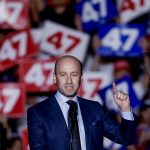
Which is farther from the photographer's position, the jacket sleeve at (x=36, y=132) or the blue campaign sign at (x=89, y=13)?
the blue campaign sign at (x=89, y=13)

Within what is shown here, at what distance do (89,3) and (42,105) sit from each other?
2786 millimetres

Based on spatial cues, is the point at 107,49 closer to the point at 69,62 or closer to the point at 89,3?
the point at 89,3

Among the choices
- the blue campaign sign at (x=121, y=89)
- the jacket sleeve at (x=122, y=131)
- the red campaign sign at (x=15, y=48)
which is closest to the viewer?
the jacket sleeve at (x=122, y=131)

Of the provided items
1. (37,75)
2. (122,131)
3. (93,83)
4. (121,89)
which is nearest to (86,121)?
(122,131)

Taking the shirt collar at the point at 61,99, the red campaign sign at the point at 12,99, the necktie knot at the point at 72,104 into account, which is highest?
the shirt collar at the point at 61,99

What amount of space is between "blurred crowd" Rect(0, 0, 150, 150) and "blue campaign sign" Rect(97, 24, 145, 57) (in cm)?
6

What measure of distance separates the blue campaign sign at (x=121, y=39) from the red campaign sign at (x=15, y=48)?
613mm

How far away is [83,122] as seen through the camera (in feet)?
6.45

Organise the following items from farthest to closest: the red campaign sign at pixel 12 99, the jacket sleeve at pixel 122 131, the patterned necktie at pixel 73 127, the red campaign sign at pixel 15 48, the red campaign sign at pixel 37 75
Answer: the red campaign sign at pixel 15 48 < the red campaign sign at pixel 37 75 < the red campaign sign at pixel 12 99 < the jacket sleeve at pixel 122 131 < the patterned necktie at pixel 73 127

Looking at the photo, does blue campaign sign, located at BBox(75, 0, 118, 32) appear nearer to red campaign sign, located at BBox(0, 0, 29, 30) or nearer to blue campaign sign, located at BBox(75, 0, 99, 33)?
blue campaign sign, located at BBox(75, 0, 99, 33)

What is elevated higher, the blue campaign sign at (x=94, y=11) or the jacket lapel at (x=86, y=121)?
the blue campaign sign at (x=94, y=11)

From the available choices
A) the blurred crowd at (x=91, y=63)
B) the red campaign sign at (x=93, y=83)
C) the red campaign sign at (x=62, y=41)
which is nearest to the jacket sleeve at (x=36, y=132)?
the blurred crowd at (x=91, y=63)

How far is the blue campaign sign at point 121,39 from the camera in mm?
4551

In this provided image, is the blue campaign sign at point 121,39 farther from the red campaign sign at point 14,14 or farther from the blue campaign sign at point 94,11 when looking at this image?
the red campaign sign at point 14,14
